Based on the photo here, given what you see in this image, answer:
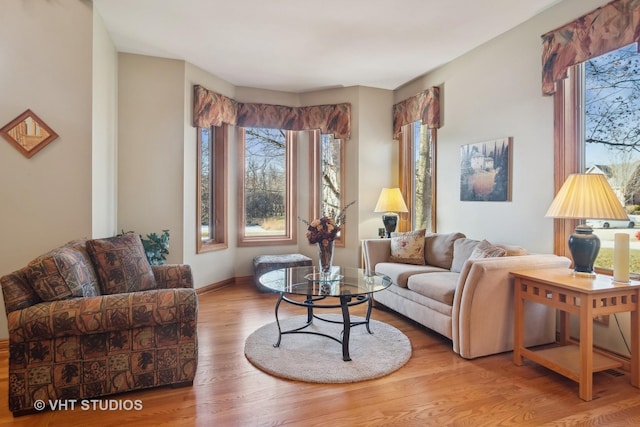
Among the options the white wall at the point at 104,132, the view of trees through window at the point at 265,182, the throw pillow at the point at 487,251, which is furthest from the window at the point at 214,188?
the throw pillow at the point at 487,251

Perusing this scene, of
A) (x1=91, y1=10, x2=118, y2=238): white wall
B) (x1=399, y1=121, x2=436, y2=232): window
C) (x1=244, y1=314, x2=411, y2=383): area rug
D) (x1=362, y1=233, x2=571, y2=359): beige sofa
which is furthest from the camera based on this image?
(x1=399, y1=121, x2=436, y2=232): window

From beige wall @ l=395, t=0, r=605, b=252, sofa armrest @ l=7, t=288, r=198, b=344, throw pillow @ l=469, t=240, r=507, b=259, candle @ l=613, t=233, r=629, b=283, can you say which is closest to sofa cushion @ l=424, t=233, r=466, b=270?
beige wall @ l=395, t=0, r=605, b=252

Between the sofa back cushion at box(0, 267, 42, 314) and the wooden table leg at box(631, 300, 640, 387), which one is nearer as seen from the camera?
the sofa back cushion at box(0, 267, 42, 314)

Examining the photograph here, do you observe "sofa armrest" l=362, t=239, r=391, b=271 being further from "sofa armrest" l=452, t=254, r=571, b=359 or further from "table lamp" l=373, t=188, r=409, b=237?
"sofa armrest" l=452, t=254, r=571, b=359

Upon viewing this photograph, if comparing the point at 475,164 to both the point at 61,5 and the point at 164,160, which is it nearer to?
the point at 164,160

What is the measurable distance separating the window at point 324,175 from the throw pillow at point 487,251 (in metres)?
2.48

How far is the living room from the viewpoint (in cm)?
289

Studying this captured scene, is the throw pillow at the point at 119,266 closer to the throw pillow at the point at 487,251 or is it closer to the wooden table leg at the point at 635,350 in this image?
the throw pillow at the point at 487,251

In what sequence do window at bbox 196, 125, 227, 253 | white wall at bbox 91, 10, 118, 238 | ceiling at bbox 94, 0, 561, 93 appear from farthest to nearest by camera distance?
window at bbox 196, 125, 227, 253
white wall at bbox 91, 10, 118, 238
ceiling at bbox 94, 0, 561, 93

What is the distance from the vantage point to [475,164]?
12.6 ft

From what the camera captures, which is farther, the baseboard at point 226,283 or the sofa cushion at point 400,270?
the baseboard at point 226,283

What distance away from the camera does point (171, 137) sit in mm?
4230

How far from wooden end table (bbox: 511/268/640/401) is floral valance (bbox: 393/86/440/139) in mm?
2414

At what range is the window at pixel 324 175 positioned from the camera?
17.6ft
